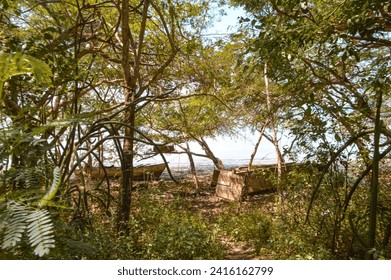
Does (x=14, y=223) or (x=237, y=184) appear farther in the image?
(x=237, y=184)

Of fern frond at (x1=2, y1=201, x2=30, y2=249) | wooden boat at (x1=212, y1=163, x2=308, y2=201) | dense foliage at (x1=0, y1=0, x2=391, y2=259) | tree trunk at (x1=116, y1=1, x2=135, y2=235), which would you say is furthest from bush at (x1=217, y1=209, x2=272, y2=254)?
fern frond at (x1=2, y1=201, x2=30, y2=249)

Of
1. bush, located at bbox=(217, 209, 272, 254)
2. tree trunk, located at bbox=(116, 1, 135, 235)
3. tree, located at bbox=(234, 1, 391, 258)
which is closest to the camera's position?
tree, located at bbox=(234, 1, 391, 258)

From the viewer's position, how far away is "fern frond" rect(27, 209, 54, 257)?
0.62 m

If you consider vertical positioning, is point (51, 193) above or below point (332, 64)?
below

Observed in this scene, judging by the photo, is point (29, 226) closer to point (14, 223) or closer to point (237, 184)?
point (14, 223)

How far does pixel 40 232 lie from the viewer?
654mm

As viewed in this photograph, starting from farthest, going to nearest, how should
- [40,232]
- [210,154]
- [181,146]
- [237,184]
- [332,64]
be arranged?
[210,154] → [237,184] → [181,146] → [332,64] → [40,232]

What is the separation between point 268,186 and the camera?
7.27 meters

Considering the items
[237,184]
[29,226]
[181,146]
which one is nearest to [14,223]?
[29,226]

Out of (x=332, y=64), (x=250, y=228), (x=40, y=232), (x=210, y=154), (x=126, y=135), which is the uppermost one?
(x=332, y=64)

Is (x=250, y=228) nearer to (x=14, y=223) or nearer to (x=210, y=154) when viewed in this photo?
(x=14, y=223)

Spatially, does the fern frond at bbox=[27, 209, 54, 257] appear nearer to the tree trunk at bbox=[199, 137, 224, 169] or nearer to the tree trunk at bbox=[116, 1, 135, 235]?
the tree trunk at bbox=[116, 1, 135, 235]

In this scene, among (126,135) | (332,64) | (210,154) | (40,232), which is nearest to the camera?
(40,232)
